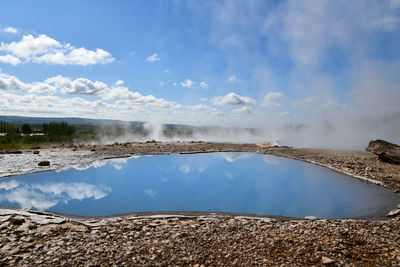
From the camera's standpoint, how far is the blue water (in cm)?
1084

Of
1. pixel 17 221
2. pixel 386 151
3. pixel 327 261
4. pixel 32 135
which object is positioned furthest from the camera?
pixel 32 135

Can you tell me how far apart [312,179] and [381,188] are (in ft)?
14.2

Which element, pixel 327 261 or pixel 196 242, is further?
pixel 196 242

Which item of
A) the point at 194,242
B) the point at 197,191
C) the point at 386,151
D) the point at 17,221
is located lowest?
the point at 197,191

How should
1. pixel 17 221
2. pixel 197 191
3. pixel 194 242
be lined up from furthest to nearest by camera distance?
pixel 197 191 < pixel 17 221 < pixel 194 242

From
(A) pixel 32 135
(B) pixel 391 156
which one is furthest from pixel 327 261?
(A) pixel 32 135

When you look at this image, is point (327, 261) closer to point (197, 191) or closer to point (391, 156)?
point (197, 191)

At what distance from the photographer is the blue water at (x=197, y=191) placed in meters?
10.8

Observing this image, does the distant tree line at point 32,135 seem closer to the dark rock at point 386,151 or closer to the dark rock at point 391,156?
the dark rock at point 386,151

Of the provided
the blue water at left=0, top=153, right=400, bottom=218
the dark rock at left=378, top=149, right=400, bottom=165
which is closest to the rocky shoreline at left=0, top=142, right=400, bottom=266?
the blue water at left=0, top=153, right=400, bottom=218

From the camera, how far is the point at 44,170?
1734cm

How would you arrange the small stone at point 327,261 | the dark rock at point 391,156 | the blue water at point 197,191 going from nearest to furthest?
the small stone at point 327,261, the blue water at point 197,191, the dark rock at point 391,156

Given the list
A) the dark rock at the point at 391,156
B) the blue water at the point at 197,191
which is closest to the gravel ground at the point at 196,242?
the blue water at the point at 197,191

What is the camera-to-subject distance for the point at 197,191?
14.3m
